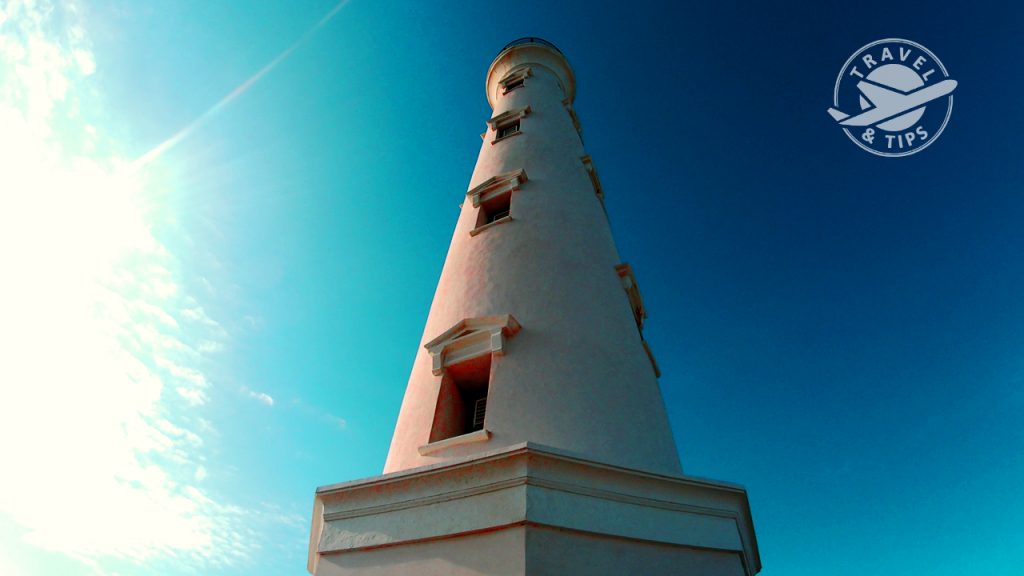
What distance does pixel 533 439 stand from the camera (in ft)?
24.2

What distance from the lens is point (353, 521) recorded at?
7016 mm

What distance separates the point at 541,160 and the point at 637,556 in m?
8.93

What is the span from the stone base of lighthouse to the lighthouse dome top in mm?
14646

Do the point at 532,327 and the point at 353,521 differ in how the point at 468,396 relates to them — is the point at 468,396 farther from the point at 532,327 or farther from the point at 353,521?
the point at 353,521

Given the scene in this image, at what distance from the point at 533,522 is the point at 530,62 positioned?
15996 millimetres

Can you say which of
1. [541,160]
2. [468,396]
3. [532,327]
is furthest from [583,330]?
[541,160]

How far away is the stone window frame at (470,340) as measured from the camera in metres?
8.59

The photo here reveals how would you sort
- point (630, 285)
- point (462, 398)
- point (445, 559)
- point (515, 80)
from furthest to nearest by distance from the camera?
point (515, 80), point (630, 285), point (462, 398), point (445, 559)

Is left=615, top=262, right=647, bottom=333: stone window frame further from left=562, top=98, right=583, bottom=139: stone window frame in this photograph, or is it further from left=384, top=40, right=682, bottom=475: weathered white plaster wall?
left=562, top=98, right=583, bottom=139: stone window frame

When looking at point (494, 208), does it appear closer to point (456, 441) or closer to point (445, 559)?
point (456, 441)

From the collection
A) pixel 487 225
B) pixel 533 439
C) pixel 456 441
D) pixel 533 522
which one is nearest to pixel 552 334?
pixel 533 439

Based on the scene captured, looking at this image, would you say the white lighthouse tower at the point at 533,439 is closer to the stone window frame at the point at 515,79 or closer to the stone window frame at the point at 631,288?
the stone window frame at the point at 631,288

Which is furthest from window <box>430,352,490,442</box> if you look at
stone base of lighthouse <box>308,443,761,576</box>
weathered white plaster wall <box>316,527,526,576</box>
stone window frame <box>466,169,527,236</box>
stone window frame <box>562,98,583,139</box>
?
stone window frame <box>562,98,583,139</box>

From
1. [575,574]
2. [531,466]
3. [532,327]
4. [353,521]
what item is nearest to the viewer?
[575,574]
